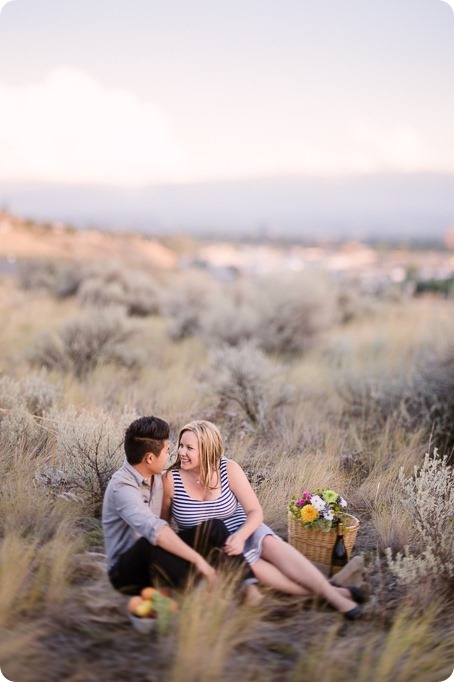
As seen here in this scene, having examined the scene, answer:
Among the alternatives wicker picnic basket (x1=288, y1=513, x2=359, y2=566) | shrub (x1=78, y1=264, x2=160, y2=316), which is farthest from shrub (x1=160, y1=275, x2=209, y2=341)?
wicker picnic basket (x1=288, y1=513, x2=359, y2=566)

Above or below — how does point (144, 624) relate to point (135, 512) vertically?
below

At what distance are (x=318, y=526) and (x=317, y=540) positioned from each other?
0.35ft

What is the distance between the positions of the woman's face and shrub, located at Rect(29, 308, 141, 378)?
16.9 feet

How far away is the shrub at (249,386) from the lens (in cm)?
779

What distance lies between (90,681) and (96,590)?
2.29 ft

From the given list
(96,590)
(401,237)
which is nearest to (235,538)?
(96,590)

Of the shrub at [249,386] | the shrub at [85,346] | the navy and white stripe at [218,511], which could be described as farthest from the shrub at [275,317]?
the navy and white stripe at [218,511]

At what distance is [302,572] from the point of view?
164 inches

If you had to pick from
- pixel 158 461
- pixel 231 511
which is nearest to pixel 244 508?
pixel 231 511

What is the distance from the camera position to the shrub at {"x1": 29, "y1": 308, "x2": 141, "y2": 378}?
395 inches

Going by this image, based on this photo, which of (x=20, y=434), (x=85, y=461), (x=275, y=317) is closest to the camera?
(x=85, y=461)

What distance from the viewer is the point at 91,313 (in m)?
12.1

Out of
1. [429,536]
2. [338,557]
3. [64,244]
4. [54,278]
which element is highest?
[64,244]

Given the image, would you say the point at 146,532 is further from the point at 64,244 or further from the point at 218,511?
the point at 64,244
